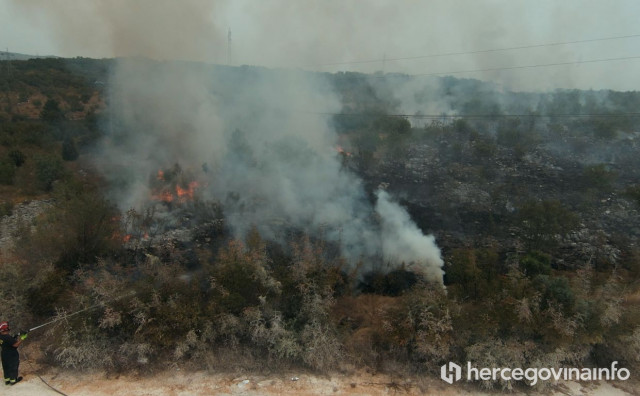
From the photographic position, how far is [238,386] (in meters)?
5.48

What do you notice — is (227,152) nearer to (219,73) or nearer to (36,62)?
(219,73)

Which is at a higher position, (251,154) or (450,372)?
(251,154)

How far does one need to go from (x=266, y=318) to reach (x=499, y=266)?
6.58m

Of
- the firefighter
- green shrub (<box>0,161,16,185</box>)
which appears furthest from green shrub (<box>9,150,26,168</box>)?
the firefighter

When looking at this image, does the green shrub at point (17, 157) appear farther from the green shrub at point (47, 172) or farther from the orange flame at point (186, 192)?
the orange flame at point (186, 192)

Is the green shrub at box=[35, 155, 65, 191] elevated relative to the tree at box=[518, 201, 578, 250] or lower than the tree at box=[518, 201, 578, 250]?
elevated

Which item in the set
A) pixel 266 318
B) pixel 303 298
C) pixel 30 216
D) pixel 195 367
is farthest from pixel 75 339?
pixel 30 216

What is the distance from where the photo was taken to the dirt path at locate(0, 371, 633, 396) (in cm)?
531

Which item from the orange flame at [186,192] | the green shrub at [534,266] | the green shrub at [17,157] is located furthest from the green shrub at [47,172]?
the green shrub at [534,266]

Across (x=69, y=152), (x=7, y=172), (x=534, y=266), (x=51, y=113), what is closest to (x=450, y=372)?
(x=534, y=266)

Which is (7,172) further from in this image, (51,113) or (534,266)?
(534,266)

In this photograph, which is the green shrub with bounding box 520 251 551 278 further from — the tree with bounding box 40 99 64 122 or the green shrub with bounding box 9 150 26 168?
the tree with bounding box 40 99 64 122

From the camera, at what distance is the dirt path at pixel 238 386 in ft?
17.4

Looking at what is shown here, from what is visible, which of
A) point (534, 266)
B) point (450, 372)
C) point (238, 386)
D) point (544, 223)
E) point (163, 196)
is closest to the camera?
point (238, 386)
